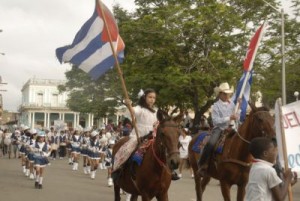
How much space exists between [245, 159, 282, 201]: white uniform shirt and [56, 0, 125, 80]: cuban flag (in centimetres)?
529

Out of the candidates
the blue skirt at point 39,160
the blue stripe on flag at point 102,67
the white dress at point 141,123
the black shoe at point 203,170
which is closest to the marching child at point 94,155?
the blue skirt at point 39,160

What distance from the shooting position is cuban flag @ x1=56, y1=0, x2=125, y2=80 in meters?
9.84

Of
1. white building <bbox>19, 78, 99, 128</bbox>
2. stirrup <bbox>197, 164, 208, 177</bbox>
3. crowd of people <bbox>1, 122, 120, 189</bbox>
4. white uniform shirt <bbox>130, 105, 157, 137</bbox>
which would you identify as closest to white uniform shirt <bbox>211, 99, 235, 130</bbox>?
stirrup <bbox>197, 164, 208, 177</bbox>

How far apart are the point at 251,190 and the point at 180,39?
25.2 meters

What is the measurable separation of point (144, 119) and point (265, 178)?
4076 mm

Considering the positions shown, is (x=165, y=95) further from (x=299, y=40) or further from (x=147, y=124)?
(x=147, y=124)

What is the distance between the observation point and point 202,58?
2945 cm

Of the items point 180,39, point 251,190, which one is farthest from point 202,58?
point 251,190

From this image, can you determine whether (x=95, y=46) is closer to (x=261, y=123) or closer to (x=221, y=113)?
(x=221, y=113)

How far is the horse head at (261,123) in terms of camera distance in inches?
321

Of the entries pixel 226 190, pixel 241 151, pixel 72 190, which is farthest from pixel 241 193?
pixel 72 190

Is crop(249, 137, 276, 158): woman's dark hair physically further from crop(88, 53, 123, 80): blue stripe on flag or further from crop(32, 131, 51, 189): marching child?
crop(32, 131, 51, 189): marching child

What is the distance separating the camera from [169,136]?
23.6ft

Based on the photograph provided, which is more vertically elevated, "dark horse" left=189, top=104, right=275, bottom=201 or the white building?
the white building
